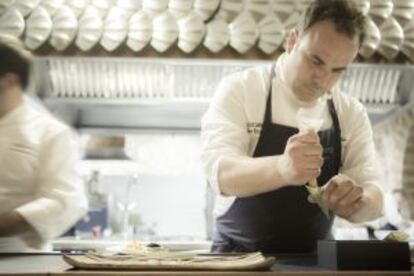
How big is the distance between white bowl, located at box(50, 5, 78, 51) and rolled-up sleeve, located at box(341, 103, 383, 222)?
1594 millimetres

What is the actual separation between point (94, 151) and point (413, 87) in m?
2.09

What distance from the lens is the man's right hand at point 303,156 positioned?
4.08 ft

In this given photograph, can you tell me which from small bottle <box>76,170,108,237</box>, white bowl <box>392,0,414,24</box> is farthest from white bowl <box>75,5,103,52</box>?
white bowl <box>392,0,414,24</box>

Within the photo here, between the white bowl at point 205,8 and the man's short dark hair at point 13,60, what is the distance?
3.71ft

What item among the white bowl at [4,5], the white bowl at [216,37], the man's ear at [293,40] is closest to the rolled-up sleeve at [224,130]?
the man's ear at [293,40]

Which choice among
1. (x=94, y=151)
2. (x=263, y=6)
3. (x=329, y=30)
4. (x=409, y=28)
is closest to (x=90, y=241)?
(x=94, y=151)

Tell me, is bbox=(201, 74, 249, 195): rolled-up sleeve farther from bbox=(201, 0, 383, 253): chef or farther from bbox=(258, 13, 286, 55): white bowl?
bbox=(258, 13, 286, 55): white bowl

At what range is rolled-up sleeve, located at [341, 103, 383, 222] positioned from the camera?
178 centimetres

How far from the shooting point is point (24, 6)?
2.84 m

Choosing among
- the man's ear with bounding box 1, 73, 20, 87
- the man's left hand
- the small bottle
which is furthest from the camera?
the small bottle

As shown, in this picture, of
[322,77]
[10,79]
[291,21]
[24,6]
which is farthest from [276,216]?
[24,6]

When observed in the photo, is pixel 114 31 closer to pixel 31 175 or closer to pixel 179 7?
pixel 179 7

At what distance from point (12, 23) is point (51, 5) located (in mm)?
234

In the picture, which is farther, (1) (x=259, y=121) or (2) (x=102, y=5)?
(2) (x=102, y=5)
